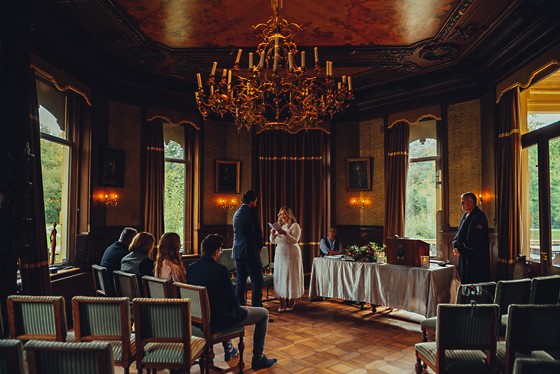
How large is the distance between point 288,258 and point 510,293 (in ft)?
10.1

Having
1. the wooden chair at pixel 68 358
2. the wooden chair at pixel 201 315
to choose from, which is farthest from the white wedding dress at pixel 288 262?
the wooden chair at pixel 68 358

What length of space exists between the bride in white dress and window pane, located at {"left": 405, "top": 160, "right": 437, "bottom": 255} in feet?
10.00

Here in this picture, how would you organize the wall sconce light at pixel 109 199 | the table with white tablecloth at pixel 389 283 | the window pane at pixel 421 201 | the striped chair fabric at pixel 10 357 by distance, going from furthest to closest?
the window pane at pixel 421 201, the wall sconce light at pixel 109 199, the table with white tablecloth at pixel 389 283, the striped chair fabric at pixel 10 357

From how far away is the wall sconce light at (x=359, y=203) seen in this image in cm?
873

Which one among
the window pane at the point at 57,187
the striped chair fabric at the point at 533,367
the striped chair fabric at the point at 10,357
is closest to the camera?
the striped chair fabric at the point at 533,367

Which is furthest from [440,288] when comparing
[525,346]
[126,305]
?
[126,305]

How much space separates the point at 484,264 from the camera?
17.3ft

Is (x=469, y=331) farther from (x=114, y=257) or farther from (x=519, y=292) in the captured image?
(x=114, y=257)

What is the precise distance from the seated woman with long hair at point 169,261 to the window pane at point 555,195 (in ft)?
14.7

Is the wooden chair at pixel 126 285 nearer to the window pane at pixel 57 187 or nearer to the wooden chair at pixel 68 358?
the wooden chair at pixel 68 358

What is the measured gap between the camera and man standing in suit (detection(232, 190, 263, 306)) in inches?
211

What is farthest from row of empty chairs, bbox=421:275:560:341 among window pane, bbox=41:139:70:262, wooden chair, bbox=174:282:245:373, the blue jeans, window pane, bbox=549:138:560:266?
window pane, bbox=41:139:70:262

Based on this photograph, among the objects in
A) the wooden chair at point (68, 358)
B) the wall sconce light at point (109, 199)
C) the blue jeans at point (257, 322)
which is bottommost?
the blue jeans at point (257, 322)

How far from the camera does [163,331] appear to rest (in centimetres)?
→ 300
